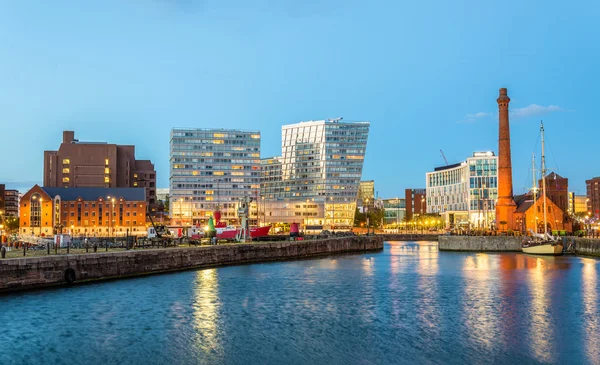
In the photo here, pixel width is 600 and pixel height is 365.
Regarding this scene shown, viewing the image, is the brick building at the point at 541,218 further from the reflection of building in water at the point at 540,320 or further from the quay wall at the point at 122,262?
the reflection of building in water at the point at 540,320

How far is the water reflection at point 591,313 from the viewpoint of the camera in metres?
30.2

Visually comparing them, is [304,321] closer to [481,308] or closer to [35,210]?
[481,308]

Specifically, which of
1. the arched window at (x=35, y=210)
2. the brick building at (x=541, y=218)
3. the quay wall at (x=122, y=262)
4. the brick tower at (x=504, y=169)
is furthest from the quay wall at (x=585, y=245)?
the arched window at (x=35, y=210)

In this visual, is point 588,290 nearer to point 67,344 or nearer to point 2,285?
point 67,344

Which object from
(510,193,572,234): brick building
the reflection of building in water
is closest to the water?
the reflection of building in water

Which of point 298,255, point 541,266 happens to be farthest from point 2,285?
point 541,266

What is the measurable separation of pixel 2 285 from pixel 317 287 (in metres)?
27.3

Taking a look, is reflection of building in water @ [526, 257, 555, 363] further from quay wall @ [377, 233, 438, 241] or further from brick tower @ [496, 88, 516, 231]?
quay wall @ [377, 233, 438, 241]

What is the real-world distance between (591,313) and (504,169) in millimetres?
87107

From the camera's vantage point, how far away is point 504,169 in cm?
12369

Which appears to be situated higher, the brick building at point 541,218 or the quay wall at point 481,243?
the brick building at point 541,218

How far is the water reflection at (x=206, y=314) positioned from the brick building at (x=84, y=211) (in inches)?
4887

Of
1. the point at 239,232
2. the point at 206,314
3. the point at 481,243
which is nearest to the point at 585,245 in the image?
the point at 481,243

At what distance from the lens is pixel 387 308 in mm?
43375
